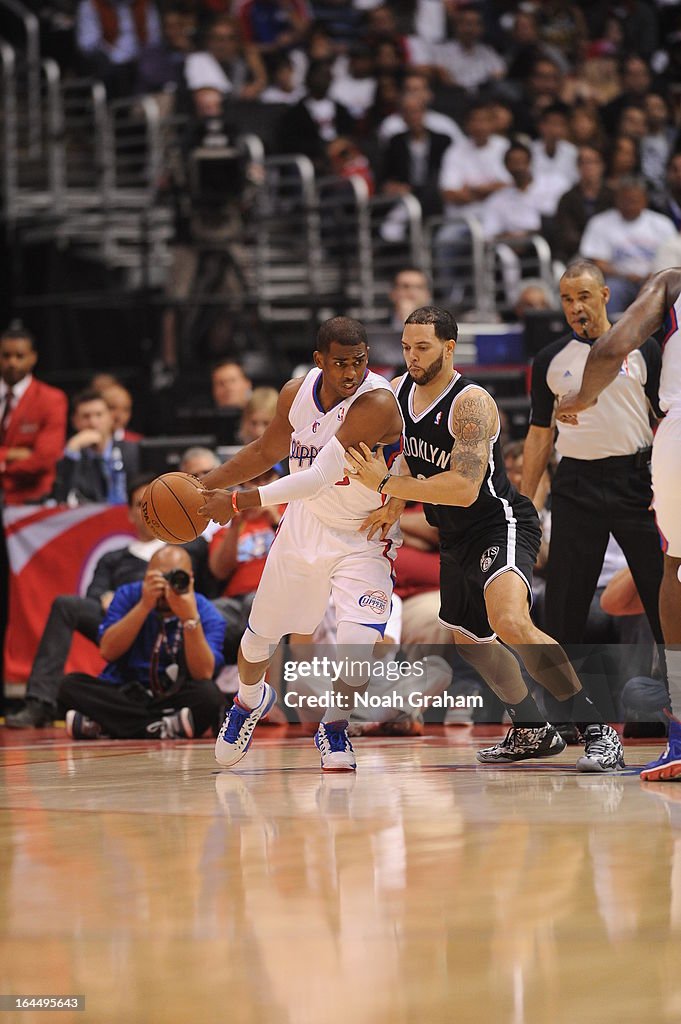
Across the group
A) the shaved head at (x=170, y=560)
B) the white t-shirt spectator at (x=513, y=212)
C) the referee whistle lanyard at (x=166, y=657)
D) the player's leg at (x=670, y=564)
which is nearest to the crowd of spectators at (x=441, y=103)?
the white t-shirt spectator at (x=513, y=212)

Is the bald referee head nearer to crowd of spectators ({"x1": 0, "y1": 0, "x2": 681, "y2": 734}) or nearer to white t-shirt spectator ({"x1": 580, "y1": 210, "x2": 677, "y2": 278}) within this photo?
crowd of spectators ({"x1": 0, "y1": 0, "x2": 681, "y2": 734})

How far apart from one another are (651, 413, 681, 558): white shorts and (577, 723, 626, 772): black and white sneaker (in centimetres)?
99

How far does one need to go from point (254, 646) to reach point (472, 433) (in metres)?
1.32

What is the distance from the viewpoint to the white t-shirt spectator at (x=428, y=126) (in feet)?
49.3

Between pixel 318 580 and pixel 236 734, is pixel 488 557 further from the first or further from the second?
pixel 236 734

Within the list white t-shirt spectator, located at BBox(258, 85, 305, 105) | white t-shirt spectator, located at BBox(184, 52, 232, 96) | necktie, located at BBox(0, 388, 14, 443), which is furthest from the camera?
white t-shirt spectator, located at BBox(258, 85, 305, 105)

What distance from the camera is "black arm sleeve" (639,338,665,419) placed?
7.04m

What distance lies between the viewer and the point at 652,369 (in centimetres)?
705

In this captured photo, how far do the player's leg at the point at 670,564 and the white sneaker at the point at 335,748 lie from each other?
1.28 metres

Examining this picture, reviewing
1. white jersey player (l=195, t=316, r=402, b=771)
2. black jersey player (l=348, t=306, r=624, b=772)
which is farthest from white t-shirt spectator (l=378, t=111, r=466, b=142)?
white jersey player (l=195, t=316, r=402, b=771)

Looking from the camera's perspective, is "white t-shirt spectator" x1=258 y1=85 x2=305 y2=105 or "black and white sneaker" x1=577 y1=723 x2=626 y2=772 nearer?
"black and white sneaker" x1=577 y1=723 x2=626 y2=772

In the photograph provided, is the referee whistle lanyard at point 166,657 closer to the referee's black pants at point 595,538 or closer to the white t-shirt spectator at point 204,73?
the referee's black pants at point 595,538

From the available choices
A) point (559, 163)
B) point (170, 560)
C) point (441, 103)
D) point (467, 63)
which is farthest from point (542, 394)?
point (467, 63)

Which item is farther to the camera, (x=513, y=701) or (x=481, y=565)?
(x=513, y=701)
